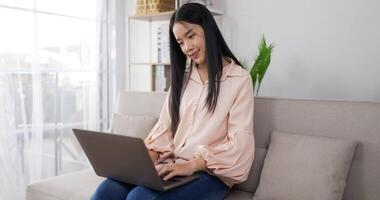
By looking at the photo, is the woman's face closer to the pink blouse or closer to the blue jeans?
the pink blouse

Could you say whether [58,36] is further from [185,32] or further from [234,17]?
[185,32]

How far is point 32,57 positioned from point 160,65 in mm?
928

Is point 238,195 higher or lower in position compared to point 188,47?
lower

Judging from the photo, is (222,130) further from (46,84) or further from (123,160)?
(46,84)

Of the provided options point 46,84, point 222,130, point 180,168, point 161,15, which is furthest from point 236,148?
point 46,84

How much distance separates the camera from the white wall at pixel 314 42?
2.43 meters

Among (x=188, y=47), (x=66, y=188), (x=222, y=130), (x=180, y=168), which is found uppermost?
(x=188, y=47)

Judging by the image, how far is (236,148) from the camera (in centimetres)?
145

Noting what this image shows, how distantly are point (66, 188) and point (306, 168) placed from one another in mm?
1109

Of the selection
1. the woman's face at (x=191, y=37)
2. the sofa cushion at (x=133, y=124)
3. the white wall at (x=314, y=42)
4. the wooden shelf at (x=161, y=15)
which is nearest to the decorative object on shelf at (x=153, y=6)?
the wooden shelf at (x=161, y=15)

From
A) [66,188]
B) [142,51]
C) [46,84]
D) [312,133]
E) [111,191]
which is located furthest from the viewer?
[142,51]

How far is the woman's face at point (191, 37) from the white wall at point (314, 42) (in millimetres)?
1308

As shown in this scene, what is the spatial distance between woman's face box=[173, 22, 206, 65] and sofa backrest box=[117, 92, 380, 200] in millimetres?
413

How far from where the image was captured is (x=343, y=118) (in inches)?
61.3
